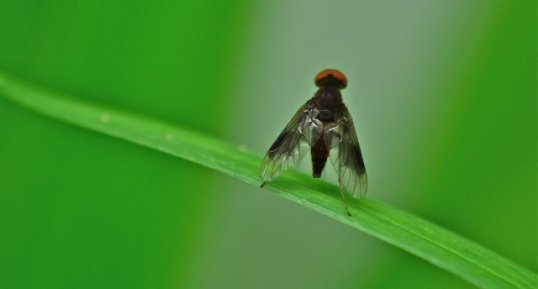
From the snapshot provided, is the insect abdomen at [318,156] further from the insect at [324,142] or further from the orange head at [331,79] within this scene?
the orange head at [331,79]

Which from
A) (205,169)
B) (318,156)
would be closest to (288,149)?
(318,156)

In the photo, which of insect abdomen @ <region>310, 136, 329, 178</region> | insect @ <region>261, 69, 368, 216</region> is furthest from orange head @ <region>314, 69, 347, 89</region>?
insect abdomen @ <region>310, 136, 329, 178</region>

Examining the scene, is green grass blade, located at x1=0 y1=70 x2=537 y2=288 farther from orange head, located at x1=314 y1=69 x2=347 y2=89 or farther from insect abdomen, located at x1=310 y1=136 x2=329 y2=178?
orange head, located at x1=314 y1=69 x2=347 y2=89

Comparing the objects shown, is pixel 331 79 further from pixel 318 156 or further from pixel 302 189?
pixel 302 189

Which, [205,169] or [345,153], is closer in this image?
[205,169]

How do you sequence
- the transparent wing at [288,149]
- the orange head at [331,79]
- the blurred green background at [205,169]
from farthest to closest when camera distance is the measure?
1. the orange head at [331,79]
2. the transparent wing at [288,149]
3. the blurred green background at [205,169]

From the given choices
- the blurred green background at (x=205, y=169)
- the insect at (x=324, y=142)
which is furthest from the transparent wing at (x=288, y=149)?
the blurred green background at (x=205, y=169)
